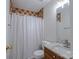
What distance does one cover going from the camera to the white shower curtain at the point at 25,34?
3.25 meters

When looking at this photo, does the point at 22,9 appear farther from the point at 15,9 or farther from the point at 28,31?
the point at 28,31

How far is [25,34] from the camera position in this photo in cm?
349

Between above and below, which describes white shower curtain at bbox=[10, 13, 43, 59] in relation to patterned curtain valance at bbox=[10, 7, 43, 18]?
below

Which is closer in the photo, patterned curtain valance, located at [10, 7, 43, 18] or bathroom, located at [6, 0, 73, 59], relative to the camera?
bathroom, located at [6, 0, 73, 59]

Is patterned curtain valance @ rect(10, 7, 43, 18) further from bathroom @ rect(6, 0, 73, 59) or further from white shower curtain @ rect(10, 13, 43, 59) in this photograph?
white shower curtain @ rect(10, 13, 43, 59)

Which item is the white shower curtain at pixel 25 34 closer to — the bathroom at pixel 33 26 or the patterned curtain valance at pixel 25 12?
the bathroom at pixel 33 26

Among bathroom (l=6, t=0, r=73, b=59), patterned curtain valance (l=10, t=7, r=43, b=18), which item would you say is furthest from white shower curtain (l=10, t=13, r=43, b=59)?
patterned curtain valance (l=10, t=7, r=43, b=18)

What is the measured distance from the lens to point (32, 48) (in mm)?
3605

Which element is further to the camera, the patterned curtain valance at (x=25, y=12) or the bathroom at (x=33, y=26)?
the patterned curtain valance at (x=25, y=12)

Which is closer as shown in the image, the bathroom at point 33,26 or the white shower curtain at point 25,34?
the bathroom at point 33,26

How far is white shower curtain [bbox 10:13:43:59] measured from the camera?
3252 millimetres

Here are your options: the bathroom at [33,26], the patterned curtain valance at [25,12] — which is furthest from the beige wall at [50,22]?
the patterned curtain valance at [25,12]

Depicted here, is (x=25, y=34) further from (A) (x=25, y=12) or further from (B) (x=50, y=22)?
(B) (x=50, y=22)

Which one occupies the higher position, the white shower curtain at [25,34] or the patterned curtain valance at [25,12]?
the patterned curtain valance at [25,12]
